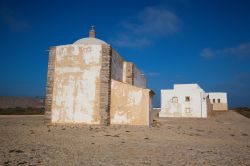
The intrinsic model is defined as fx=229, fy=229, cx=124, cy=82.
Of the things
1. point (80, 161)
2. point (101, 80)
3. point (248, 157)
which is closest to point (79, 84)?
point (101, 80)

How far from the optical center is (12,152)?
639cm

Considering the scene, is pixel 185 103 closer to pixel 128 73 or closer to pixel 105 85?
pixel 128 73

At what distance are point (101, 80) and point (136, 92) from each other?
8.38 ft

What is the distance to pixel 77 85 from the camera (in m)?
15.6

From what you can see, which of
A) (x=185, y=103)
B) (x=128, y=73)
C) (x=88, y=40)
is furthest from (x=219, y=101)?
(x=88, y=40)

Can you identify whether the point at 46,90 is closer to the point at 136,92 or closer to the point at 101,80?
the point at 101,80

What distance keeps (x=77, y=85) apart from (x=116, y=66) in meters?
3.63

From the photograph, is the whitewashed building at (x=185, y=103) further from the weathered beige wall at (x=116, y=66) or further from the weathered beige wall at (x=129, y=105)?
the weathered beige wall at (x=129, y=105)

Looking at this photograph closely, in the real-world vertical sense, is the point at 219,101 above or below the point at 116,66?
below

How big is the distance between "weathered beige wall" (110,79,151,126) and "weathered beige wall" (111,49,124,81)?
1.28 m

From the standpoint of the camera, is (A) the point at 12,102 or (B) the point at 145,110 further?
(A) the point at 12,102

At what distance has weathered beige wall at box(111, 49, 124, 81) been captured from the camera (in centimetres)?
1677

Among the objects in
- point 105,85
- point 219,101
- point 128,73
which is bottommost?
point 105,85

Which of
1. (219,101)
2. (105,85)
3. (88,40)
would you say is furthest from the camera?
(219,101)
